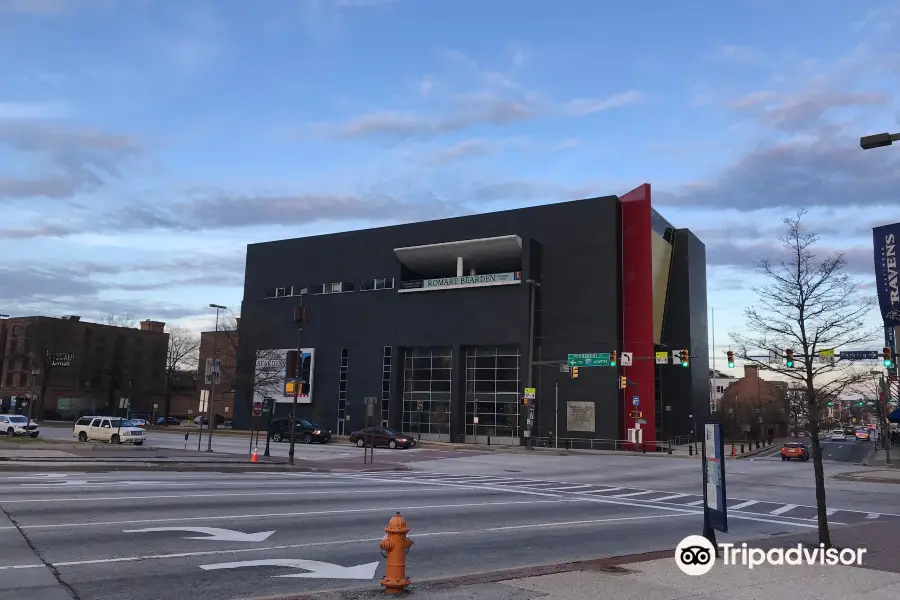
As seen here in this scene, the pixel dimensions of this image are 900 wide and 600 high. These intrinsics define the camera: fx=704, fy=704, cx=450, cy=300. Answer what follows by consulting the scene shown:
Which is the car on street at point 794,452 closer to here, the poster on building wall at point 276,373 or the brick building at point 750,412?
the brick building at point 750,412

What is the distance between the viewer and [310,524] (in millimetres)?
14336

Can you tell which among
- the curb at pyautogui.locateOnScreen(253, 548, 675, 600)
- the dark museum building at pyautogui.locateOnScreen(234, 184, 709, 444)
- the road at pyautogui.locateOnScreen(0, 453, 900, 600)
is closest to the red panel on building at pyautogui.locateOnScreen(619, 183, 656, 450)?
the dark museum building at pyautogui.locateOnScreen(234, 184, 709, 444)

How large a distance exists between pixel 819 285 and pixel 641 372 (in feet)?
154

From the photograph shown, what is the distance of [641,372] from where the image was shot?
2372 inches

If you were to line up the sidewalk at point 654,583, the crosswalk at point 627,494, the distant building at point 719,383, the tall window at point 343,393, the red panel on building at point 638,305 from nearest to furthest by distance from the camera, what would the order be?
the sidewalk at point 654,583
the crosswalk at point 627,494
the red panel on building at point 638,305
the tall window at point 343,393
the distant building at point 719,383

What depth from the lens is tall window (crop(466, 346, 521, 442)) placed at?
2506 inches

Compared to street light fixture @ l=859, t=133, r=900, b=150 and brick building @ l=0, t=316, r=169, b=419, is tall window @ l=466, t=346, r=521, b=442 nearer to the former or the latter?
street light fixture @ l=859, t=133, r=900, b=150

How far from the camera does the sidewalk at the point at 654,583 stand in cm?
848

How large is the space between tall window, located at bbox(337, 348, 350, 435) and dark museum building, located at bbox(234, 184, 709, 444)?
0.63 feet

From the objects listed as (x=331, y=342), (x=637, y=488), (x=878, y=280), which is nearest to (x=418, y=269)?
(x=331, y=342)

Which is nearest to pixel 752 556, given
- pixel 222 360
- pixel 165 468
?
pixel 165 468

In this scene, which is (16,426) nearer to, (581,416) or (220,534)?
(581,416)

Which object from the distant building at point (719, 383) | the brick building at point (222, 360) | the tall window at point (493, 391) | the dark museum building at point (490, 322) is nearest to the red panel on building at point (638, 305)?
the dark museum building at point (490, 322)

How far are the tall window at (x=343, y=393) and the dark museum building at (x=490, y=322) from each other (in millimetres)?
192
